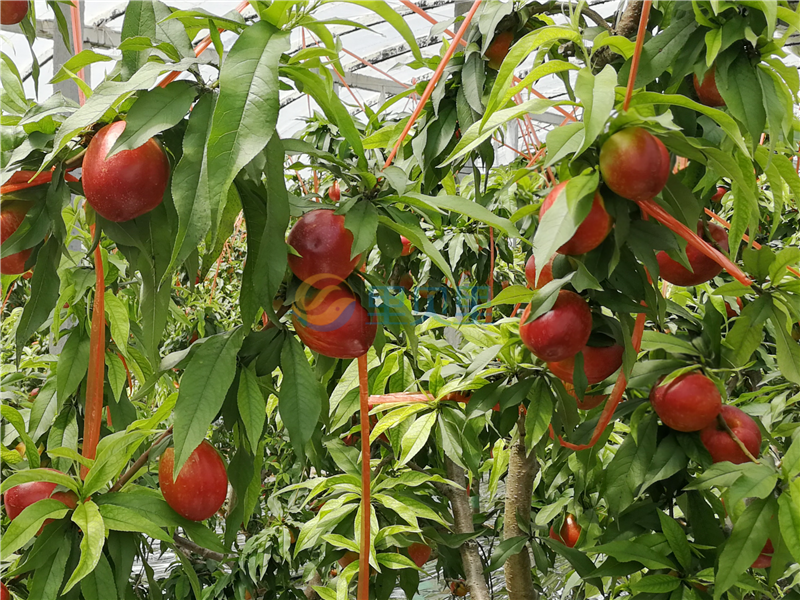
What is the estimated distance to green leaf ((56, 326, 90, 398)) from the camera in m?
0.68

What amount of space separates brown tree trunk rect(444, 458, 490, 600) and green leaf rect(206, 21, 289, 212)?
2.50 ft

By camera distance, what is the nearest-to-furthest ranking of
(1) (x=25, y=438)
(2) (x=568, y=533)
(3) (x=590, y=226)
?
(3) (x=590, y=226) → (1) (x=25, y=438) → (2) (x=568, y=533)

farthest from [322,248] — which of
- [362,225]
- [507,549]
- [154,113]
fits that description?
[507,549]

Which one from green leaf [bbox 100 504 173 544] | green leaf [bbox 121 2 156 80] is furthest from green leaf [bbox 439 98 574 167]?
green leaf [bbox 100 504 173 544]

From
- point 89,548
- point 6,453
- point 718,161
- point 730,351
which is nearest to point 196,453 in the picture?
point 89,548

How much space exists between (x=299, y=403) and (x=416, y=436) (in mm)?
357

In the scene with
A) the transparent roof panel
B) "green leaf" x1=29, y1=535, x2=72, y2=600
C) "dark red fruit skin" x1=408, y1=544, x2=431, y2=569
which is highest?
"green leaf" x1=29, y1=535, x2=72, y2=600

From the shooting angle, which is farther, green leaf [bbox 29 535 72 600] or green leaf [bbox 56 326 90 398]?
green leaf [bbox 56 326 90 398]

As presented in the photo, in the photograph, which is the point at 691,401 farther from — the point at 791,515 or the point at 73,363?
the point at 73,363

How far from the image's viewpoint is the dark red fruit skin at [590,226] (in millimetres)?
467

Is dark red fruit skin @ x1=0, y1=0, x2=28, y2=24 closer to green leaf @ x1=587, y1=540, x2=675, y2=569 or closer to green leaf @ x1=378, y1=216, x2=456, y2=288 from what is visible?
green leaf @ x1=378, y1=216, x2=456, y2=288

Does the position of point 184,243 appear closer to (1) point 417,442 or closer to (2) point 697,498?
(1) point 417,442

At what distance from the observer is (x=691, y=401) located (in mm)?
668

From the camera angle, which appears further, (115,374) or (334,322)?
(115,374)
